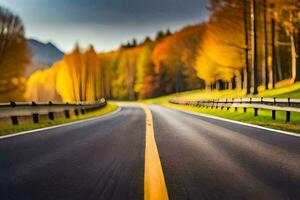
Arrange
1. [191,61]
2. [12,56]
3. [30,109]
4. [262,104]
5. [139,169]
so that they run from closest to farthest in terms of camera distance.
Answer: [139,169] < [30,109] < [262,104] < [12,56] < [191,61]

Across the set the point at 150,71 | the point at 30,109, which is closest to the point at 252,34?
the point at 30,109

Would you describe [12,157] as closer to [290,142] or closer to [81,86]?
[290,142]

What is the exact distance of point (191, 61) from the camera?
3066 inches

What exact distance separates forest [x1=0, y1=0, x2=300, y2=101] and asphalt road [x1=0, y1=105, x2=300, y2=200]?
2463 cm

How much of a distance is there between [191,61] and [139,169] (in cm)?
7320

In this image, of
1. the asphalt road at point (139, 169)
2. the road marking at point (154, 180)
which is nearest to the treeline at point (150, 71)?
the asphalt road at point (139, 169)

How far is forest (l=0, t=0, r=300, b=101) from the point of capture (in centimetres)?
3753

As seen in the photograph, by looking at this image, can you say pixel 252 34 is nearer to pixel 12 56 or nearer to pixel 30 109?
pixel 12 56

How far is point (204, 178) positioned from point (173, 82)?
87.1 meters

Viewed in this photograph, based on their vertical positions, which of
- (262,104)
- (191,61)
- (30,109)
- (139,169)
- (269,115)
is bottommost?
(269,115)

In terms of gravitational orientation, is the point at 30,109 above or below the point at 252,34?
below

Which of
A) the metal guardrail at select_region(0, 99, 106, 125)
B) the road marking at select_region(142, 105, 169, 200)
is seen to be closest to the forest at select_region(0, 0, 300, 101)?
the metal guardrail at select_region(0, 99, 106, 125)

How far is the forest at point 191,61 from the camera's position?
37531mm

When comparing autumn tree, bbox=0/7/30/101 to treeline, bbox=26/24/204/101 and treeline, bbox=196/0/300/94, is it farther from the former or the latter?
treeline, bbox=26/24/204/101
